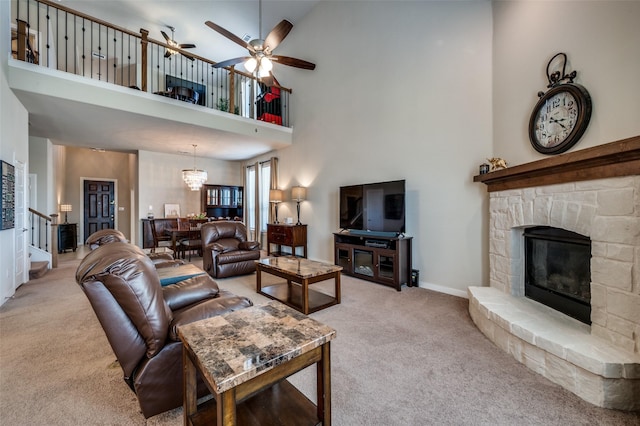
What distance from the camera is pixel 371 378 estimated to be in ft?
5.79

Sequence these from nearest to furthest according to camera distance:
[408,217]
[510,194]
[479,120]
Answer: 1. [510,194]
2. [479,120]
3. [408,217]

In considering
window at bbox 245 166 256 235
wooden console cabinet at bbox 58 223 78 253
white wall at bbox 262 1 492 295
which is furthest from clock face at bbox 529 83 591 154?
wooden console cabinet at bbox 58 223 78 253

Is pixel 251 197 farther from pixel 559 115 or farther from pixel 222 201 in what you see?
pixel 559 115

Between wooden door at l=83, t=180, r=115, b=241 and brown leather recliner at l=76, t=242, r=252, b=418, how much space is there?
9.66 metres

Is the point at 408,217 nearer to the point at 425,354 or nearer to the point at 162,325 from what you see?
the point at 425,354

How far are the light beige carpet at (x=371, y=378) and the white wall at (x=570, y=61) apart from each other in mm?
1946

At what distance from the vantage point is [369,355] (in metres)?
2.05

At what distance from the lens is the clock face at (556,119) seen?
2303 mm

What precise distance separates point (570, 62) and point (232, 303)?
3.45 meters

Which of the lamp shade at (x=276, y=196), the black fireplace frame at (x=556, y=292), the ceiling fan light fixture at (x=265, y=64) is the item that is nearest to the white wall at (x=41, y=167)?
the lamp shade at (x=276, y=196)

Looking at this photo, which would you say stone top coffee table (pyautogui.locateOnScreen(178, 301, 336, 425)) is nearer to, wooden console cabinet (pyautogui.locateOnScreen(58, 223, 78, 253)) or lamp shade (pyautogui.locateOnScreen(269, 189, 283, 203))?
lamp shade (pyautogui.locateOnScreen(269, 189, 283, 203))

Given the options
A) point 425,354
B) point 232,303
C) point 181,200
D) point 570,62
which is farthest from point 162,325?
point 181,200

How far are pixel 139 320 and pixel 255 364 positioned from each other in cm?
76

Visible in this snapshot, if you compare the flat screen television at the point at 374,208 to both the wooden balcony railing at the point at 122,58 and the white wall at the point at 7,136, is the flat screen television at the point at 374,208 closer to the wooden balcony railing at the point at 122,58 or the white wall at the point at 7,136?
the wooden balcony railing at the point at 122,58
